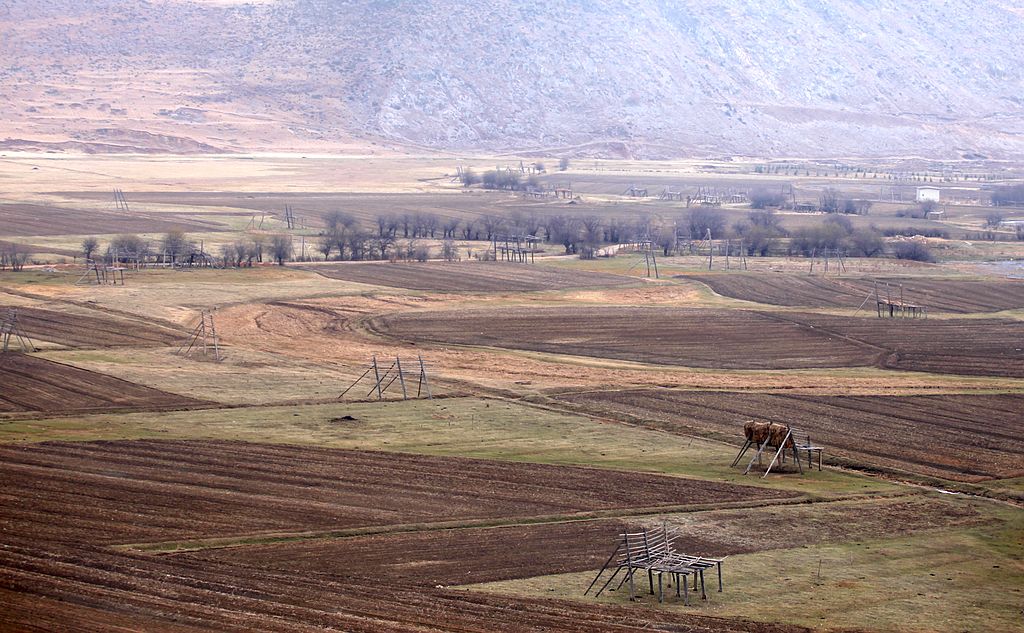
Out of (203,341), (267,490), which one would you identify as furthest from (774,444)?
(203,341)

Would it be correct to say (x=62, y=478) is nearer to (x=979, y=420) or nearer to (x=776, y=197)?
(x=979, y=420)

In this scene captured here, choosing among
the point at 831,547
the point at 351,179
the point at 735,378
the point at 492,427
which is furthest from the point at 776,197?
the point at 831,547

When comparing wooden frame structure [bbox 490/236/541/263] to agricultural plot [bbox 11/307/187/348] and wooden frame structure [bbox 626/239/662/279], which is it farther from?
agricultural plot [bbox 11/307/187/348]

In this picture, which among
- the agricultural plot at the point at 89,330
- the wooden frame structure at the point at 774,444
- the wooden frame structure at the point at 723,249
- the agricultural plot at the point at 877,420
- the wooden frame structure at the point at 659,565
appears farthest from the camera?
the wooden frame structure at the point at 723,249

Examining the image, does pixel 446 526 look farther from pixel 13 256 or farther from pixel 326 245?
pixel 326 245

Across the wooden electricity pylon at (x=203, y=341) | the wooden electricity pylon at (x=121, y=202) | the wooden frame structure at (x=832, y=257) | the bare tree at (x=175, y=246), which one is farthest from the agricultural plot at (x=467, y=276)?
the wooden electricity pylon at (x=121, y=202)

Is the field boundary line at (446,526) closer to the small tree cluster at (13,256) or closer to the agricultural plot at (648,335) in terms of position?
the agricultural plot at (648,335)
